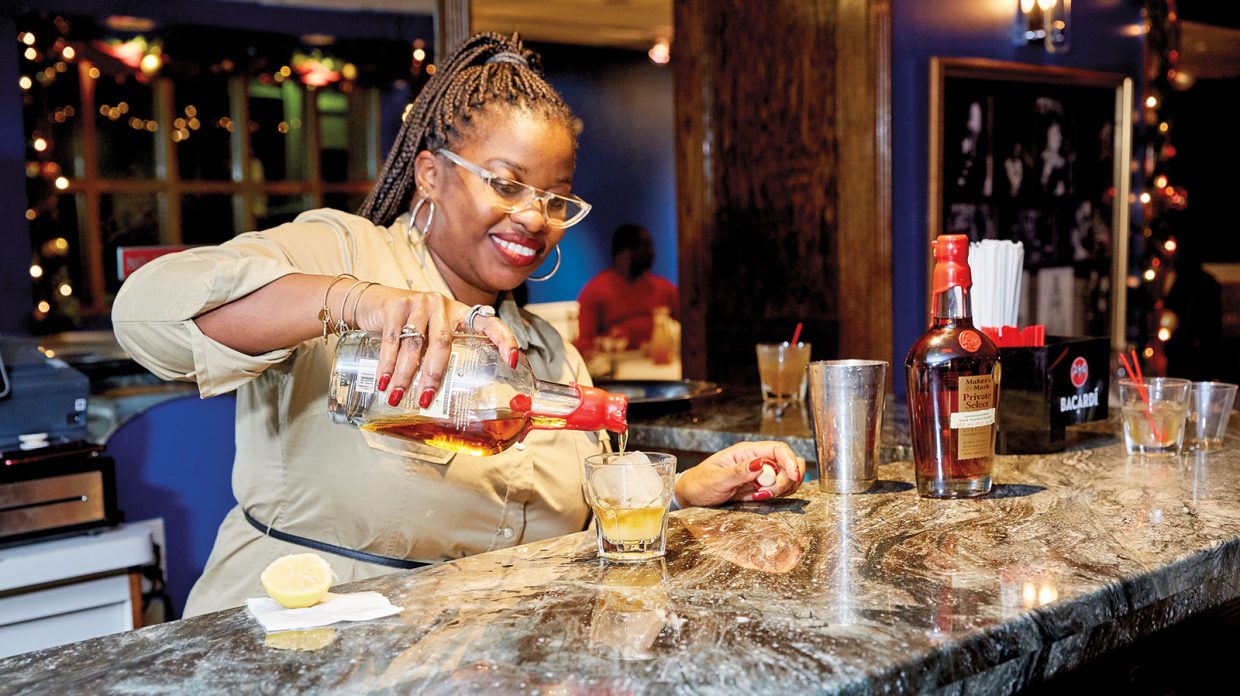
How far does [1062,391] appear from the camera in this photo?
1807 mm

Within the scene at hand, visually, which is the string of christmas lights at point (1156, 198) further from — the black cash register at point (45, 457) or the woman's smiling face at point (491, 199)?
the black cash register at point (45, 457)

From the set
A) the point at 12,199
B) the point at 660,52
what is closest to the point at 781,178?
the point at 12,199

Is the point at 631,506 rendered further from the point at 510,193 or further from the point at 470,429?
the point at 510,193

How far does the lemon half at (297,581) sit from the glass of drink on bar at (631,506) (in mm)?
305

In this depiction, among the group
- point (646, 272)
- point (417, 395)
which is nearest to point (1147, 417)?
point (417, 395)

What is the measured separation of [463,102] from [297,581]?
877 mm

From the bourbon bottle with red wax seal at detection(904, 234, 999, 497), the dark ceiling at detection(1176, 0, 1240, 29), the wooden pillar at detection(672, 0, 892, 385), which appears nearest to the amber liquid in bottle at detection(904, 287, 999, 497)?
the bourbon bottle with red wax seal at detection(904, 234, 999, 497)

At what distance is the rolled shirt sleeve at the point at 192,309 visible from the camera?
50.8 inches

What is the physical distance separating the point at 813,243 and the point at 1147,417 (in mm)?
2531

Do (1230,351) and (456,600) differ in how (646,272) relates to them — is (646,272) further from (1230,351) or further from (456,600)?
(456,600)

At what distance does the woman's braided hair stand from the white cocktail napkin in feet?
2.76

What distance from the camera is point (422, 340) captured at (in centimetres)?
113

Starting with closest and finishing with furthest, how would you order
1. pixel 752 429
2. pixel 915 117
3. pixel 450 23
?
pixel 752 429, pixel 915 117, pixel 450 23

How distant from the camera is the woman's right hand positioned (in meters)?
1.13
